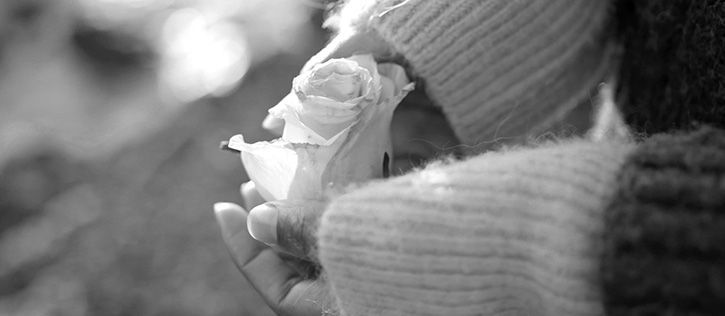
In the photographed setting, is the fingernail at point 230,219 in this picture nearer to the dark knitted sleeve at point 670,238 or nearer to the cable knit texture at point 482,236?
the cable knit texture at point 482,236

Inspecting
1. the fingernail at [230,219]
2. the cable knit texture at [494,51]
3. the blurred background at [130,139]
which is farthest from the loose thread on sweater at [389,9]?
the blurred background at [130,139]

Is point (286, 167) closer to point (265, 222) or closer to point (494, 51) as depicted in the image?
point (265, 222)

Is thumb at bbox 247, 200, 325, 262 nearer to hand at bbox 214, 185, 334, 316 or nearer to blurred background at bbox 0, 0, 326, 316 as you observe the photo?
hand at bbox 214, 185, 334, 316

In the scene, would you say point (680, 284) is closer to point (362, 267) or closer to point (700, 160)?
point (700, 160)

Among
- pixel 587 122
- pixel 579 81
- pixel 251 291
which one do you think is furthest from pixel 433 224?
pixel 251 291

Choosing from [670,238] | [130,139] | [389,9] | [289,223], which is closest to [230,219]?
[289,223]

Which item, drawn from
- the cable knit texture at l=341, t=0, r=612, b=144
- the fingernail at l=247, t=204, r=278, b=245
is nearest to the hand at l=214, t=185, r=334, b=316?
the fingernail at l=247, t=204, r=278, b=245
